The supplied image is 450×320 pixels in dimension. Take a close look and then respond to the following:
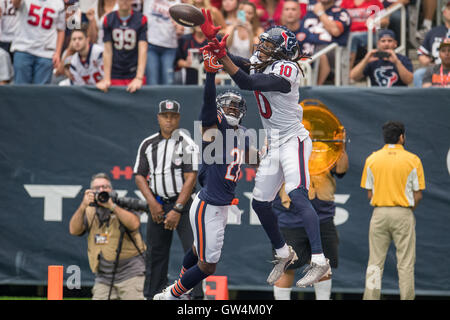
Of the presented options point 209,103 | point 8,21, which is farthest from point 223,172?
point 8,21

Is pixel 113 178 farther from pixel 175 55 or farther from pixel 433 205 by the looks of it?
pixel 433 205

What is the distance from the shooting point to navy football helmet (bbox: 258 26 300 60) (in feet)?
19.2

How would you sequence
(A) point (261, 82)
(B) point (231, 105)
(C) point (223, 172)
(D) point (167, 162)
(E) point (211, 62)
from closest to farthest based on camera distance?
1. (E) point (211, 62)
2. (A) point (261, 82)
3. (B) point (231, 105)
4. (C) point (223, 172)
5. (D) point (167, 162)

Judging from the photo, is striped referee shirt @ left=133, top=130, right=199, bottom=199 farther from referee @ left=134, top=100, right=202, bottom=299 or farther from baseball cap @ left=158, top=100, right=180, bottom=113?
baseball cap @ left=158, top=100, right=180, bottom=113

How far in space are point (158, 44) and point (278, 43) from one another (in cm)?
439

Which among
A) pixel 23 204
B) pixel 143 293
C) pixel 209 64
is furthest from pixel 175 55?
pixel 209 64

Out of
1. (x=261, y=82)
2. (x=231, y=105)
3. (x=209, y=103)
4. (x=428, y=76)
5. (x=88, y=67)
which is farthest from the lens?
(x=88, y=67)

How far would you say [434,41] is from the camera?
10086mm

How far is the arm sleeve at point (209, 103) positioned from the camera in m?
5.74

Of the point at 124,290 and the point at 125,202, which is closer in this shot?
the point at 125,202

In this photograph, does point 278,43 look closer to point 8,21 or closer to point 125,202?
point 125,202

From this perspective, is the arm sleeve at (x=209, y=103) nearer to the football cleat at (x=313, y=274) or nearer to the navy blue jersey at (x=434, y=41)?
the football cleat at (x=313, y=274)
